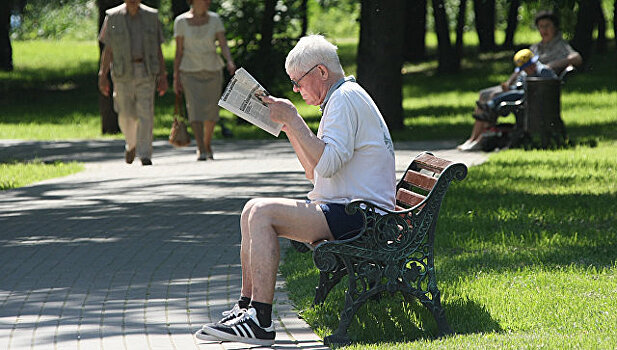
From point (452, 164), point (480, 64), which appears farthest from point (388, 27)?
point (480, 64)

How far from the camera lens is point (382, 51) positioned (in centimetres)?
1841

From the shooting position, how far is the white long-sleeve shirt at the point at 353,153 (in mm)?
5395

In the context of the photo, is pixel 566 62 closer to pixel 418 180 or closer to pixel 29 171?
pixel 29 171

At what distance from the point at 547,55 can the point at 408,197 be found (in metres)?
9.70

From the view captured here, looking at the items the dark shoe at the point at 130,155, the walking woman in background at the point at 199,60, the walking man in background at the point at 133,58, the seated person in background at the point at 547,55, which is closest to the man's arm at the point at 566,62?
the seated person in background at the point at 547,55

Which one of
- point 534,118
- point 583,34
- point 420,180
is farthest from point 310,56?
point 583,34

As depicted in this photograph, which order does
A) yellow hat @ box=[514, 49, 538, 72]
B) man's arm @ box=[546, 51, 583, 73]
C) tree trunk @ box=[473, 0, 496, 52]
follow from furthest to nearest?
1. tree trunk @ box=[473, 0, 496, 52]
2. man's arm @ box=[546, 51, 583, 73]
3. yellow hat @ box=[514, 49, 538, 72]

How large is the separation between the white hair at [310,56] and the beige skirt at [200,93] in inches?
355

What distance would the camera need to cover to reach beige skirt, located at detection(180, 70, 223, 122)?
14.5 meters

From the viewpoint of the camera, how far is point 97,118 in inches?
942

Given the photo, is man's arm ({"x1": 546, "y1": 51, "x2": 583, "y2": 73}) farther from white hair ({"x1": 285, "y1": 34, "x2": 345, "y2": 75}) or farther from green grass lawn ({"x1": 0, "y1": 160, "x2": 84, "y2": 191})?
white hair ({"x1": 285, "y1": 34, "x2": 345, "y2": 75})

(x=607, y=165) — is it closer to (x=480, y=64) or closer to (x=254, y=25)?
(x=254, y=25)

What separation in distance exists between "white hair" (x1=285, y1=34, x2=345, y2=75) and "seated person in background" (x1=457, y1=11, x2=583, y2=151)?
989 cm

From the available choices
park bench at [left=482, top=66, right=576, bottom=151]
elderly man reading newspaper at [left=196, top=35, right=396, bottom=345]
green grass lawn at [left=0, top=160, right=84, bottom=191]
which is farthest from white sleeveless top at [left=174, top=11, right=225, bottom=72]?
elderly man reading newspaper at [left=196, top=35, right=396, bottom=345]
